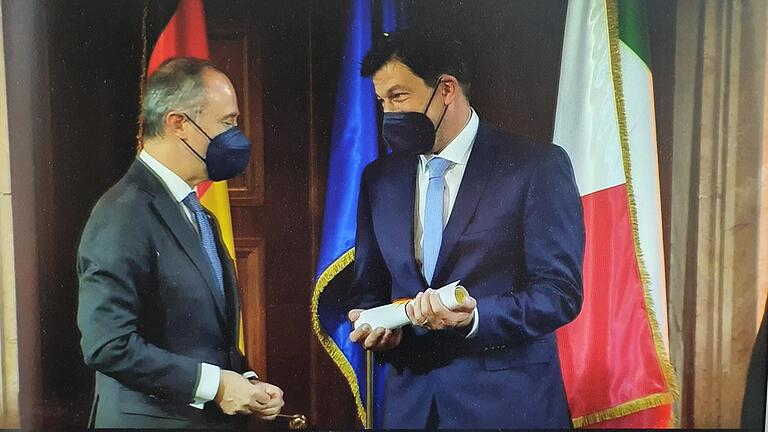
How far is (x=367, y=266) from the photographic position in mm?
2025

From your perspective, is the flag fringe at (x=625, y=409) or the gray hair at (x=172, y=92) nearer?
the gray hair at (x=172, y=92)

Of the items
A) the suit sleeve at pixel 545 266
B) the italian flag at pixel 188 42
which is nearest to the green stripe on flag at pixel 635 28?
the suit sleeve at pixel 545 266

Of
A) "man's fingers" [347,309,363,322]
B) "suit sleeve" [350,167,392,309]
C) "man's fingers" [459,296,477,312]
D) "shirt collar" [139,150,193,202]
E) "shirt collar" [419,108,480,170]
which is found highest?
"shirt collar" [419,108,480,170]

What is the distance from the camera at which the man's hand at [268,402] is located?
2.03 meters

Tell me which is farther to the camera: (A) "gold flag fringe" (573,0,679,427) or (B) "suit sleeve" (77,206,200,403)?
(A) "gold flag fringe" (573,0,679,427)

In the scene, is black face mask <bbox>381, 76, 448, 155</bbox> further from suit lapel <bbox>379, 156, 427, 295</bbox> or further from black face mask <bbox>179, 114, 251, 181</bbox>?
black face mask <bbox>179, 114, 251, 181</bbox>

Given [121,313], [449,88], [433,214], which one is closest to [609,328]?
[433,214]

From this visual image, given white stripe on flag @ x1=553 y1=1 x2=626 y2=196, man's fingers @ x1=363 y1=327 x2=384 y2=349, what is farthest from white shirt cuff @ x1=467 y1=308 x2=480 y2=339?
white stripe on flag @ x1=553 y1=1 x2=626 y2=196

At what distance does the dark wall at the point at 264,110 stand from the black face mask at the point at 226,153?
0.07 m

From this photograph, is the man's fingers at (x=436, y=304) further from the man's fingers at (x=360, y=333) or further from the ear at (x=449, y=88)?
the ear at (x=449, y=88)

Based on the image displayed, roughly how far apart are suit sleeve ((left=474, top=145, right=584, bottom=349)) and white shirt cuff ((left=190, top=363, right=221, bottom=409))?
75cm

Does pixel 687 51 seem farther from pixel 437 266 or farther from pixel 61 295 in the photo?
pixel 61 295

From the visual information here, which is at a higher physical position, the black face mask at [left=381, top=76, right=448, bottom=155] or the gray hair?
the gray hair

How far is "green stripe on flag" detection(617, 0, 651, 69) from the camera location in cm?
203
